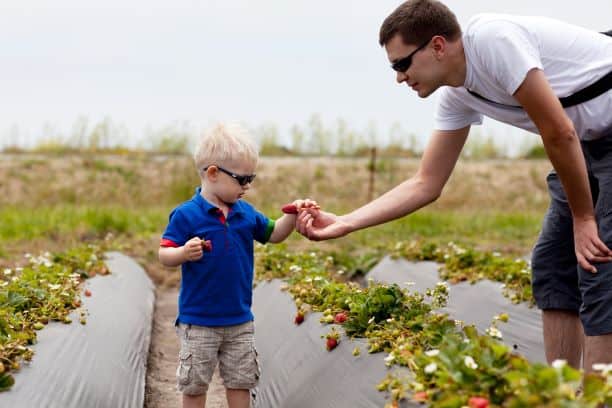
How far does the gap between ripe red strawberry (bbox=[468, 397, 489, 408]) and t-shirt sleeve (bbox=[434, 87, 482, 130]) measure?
1835 millimetres

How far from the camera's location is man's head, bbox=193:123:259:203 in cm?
385

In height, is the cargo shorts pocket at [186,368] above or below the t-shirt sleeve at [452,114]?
below

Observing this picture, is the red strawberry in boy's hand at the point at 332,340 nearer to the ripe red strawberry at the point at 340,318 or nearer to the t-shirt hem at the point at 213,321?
the ripe red strawberry at the point at 340,318

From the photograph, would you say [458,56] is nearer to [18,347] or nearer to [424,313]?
[424,313]

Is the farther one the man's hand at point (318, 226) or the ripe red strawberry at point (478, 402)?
the man's hand at point (318, 226)

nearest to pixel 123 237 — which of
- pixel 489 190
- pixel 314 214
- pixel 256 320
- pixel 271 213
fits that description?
pixel 271 213

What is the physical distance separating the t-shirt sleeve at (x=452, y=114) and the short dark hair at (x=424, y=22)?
53 cm

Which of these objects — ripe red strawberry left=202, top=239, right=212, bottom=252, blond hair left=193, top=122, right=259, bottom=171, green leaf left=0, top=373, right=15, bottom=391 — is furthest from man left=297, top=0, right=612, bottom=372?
green leaf left=0, top=373, right=15, bottom=391

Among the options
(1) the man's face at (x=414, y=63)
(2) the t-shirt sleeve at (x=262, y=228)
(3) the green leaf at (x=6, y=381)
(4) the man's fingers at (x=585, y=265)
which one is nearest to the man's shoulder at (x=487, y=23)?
(1) the man's face at (x=414, y=63)

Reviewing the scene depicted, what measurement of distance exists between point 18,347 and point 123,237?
6803 mm

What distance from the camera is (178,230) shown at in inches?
153

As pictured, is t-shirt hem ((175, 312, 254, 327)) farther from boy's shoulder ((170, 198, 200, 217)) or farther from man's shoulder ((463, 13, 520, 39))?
man's shoulder ((463, 13, 520, 39))

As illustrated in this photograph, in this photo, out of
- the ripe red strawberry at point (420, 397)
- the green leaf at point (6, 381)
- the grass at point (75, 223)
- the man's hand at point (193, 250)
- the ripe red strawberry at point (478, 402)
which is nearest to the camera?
the ripe red strawberry at point (478, 402)

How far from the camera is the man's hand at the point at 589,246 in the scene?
340 centimetres
